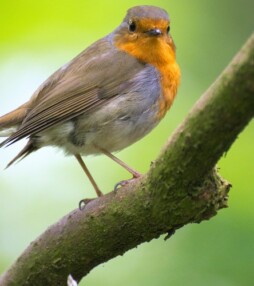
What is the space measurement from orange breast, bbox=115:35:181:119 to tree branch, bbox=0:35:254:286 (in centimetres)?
104

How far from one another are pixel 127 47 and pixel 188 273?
5.22 feet

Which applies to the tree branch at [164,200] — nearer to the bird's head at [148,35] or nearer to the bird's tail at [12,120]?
the bird's tail at [12,120]

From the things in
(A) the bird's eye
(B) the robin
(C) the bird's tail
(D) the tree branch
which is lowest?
(D) the tree branch

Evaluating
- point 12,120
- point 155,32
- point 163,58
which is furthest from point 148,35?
point 12,120

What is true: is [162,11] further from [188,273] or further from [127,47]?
[188,273]

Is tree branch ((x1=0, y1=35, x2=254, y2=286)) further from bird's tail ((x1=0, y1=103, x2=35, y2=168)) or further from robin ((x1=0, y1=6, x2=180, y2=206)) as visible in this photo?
bird's tail ((x1=0, y1=103, x2=35, y2=168))

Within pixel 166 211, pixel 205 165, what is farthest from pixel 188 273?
pixel 205 165

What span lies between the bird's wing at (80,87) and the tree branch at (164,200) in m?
0.77

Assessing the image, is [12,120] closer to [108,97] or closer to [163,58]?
[108,97]

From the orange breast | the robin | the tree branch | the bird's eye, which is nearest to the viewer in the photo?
the tree branch

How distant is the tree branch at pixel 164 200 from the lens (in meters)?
2.49

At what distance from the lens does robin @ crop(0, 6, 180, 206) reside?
424 cm

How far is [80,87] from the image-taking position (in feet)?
14.5

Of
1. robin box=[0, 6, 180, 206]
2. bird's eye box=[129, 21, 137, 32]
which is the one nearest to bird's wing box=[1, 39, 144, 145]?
robin box=[0, 6, 180, 206]
